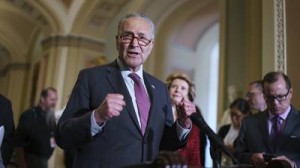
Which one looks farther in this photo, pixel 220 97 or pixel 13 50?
pixel 13 50

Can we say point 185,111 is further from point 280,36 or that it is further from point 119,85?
point 280,36

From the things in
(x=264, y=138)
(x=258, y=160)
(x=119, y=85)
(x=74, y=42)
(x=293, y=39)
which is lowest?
(x=258, y=160)

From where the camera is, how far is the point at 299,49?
4.12 meters

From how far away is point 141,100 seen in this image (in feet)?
6.03

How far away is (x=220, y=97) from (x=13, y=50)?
36.6ft

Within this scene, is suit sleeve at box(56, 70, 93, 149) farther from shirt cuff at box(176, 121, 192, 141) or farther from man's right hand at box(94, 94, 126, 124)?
shirt cuff at box(176, 121, 192, 141)

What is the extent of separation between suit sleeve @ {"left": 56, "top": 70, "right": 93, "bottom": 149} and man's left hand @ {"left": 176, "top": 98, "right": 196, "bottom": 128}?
38 cm

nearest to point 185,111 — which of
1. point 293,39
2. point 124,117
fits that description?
point 124,117

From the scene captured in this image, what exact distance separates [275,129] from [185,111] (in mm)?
1208

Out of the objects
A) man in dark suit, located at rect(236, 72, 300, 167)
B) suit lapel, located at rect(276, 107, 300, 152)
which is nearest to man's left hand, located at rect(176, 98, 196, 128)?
man in dark suit, located at rect(236, 72, 300, 167)

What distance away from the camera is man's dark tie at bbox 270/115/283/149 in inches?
105

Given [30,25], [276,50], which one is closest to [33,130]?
[276,50]

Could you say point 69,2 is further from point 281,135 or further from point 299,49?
point 281,135

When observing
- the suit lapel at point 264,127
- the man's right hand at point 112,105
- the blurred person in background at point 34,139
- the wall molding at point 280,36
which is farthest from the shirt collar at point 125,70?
the blurred person in background at point 34,139
